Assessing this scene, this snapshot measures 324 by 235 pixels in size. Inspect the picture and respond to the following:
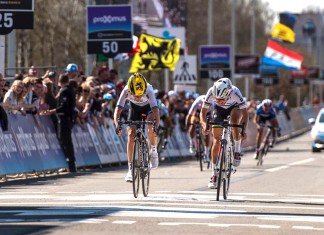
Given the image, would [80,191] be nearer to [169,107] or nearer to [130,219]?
[130,219]

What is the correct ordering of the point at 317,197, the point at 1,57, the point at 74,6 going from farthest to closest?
the point at 74,6 < the point at 1,57 < the point at 317,197

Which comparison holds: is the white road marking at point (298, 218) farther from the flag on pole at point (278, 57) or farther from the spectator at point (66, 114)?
the flag on pole at point (278, 57)

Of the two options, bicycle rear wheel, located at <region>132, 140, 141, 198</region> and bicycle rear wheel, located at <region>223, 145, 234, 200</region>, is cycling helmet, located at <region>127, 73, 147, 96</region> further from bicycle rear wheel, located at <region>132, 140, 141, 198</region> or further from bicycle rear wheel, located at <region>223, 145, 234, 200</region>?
bicycle rear wheel, located at <region>223, 145, 234, 200</region>

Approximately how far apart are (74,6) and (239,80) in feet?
138

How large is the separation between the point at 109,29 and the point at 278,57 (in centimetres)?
3476

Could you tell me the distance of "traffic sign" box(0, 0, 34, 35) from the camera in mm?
24438

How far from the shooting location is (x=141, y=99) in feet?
60.8

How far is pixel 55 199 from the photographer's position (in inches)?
691

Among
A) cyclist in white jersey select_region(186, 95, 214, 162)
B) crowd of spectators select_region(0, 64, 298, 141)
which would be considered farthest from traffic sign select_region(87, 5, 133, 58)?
cyclist in white jersey select_region(186, 95, 214, 162)

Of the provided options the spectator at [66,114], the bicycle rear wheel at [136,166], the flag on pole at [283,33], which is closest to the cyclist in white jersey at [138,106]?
the bicycle rear wheel at [136,166]

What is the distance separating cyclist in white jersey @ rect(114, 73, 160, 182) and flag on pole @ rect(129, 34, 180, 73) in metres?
19.3

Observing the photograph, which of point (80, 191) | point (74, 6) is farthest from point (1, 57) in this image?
point (74, 6)

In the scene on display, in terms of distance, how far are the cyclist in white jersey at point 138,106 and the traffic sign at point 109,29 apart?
13675 millimetres

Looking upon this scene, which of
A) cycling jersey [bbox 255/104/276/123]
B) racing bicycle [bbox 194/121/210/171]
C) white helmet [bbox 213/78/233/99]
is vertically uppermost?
white helmet [bbox 213/78/233/99]
